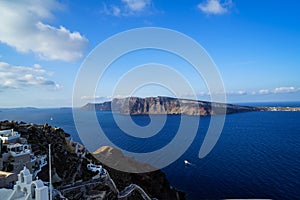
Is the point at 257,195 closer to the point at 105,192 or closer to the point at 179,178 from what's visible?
the point at 179,178

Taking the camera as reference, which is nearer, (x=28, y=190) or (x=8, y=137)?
(x=28, y=190)

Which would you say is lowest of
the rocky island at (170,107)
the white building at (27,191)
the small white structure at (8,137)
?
the white building at (27,191)

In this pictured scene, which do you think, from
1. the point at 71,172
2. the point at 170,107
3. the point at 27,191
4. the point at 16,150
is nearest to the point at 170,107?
the point at 170,107

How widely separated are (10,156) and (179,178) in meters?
32.0

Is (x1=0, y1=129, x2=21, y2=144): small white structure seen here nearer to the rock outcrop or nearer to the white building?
the rock outcrop

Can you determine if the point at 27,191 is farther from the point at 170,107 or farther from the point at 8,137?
the point at 170,107

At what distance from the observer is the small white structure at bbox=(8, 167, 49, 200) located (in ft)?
40.2

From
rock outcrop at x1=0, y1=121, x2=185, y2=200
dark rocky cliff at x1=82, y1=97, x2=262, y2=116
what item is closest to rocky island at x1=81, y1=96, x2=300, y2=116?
dark rocky cliff at x1=82, y1=97, x2=262, y2=116

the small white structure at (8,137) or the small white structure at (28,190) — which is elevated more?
the small white structure at (8,137)

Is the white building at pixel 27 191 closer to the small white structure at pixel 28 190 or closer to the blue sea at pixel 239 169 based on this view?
the small white structure at pixel 28 190

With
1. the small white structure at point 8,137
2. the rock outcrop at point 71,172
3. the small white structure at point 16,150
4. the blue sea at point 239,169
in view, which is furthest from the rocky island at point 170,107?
the small white structure at point 16,150

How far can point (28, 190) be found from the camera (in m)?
12.8

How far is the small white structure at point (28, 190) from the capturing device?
1225 cm

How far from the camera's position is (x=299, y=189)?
3641 cm
